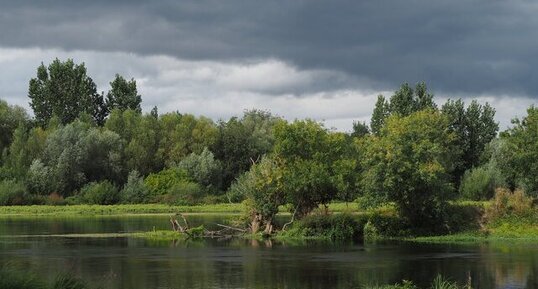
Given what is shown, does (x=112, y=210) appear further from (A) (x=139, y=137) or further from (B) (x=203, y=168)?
(A) (x=139, y=137)

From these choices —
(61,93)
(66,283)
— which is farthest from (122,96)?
(66,283)

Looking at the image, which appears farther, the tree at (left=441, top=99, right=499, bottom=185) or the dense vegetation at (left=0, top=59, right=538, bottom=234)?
the tree at (left=441, top=99, right=499, bottom=185)

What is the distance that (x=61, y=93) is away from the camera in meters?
154

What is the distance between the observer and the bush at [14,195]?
118 meters

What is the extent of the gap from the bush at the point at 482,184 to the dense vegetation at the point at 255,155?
144mm

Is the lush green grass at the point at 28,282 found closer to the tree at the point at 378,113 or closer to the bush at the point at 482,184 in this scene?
the bush at the point at 482,184

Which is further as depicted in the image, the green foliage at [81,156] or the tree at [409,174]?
the green foliage at [81,156]

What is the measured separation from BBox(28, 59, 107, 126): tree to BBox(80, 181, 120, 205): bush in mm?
31137

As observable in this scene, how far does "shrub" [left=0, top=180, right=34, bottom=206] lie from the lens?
11788 centimetres

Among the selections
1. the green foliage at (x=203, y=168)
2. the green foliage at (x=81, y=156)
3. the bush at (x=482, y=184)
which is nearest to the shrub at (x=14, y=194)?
the green foliage at (x=81, y=156)

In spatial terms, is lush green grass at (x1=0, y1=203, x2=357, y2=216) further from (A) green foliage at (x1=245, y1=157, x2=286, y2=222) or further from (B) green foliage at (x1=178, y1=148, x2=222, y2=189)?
(A) green foliage at (x1=245, y1=157, x2=286, y2=222)

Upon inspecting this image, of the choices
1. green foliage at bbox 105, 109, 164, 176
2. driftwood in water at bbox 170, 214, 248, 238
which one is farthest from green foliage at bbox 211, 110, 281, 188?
driftwood in water at bbox 170, 214, 248, 238

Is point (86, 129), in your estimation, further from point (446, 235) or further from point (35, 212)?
point (446, 235)

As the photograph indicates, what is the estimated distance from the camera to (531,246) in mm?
61844
